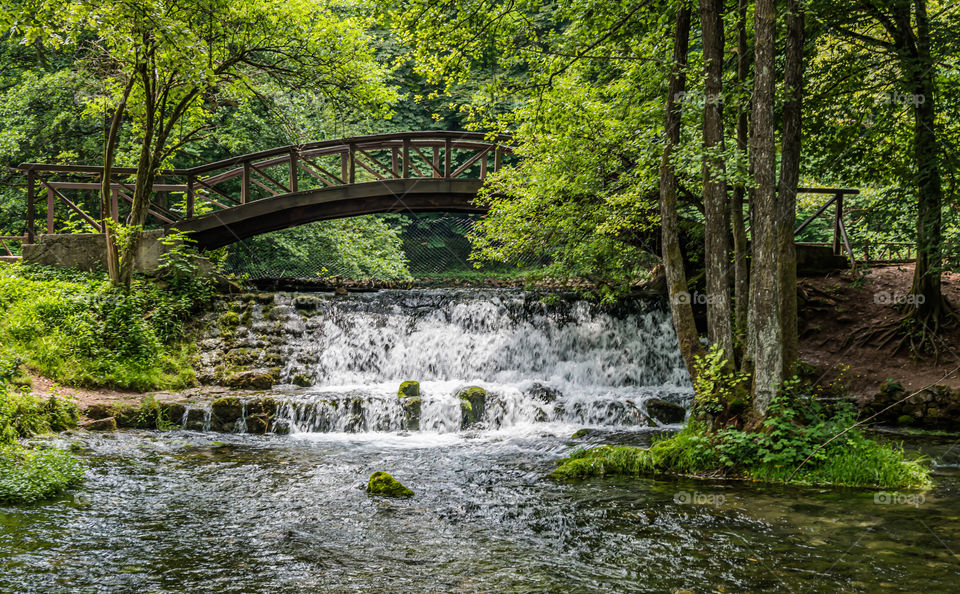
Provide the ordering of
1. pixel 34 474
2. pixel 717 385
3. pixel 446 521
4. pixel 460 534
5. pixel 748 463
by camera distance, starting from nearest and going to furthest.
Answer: pixel 460 534
pixel 446 521
pixel 34 474
pixel 748 463
pixel 717 385

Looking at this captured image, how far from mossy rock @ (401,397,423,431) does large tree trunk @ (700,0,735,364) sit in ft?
16.0

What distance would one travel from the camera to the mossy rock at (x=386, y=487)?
21.8ft

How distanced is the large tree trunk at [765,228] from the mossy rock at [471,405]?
4.75 m

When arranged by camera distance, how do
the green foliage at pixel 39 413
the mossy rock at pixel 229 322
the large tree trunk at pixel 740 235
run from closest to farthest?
the large tree trunk at pixel 740 235 → the green foliage at pixel 39 413 → the mossy rock at pixel 229 322

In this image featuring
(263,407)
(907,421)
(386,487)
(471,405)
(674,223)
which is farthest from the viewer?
(471,405)

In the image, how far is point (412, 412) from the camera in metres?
10.7

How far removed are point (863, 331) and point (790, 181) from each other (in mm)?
5785

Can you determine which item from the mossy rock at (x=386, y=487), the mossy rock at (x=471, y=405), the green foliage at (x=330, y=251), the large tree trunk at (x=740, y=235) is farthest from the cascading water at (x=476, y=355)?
the green foliage at (x=330, y=251)

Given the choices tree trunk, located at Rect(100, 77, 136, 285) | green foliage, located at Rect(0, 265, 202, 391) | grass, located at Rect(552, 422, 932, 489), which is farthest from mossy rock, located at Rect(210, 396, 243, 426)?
grass, located at Rect(552, 422, 932, 489)

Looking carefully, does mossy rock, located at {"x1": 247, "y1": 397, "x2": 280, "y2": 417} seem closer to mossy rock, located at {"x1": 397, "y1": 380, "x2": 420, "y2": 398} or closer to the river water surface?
the river water surface

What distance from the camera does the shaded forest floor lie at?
10.8 m

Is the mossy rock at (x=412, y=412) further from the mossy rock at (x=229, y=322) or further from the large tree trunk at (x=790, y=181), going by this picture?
the large tree trunk at (x=790, y=181)

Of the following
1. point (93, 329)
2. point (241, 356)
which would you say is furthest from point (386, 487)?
point (93, 329)

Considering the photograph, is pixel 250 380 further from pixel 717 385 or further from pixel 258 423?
pixel 717 385
